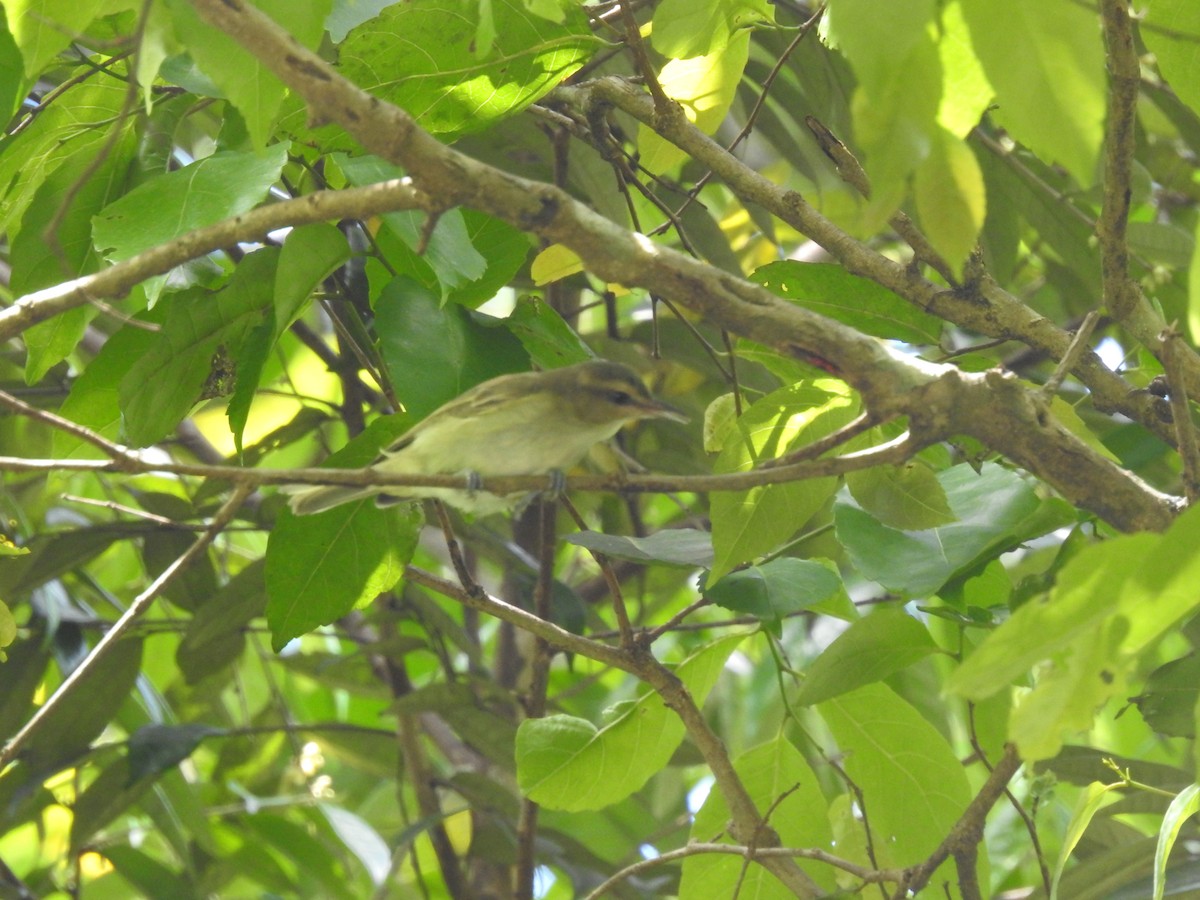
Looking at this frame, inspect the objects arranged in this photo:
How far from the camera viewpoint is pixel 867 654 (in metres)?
2.11

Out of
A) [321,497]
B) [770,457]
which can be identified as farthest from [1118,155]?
[321,497]

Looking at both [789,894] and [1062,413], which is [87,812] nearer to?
[789,894]

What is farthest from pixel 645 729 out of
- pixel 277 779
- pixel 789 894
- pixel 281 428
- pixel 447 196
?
pixel 277 779

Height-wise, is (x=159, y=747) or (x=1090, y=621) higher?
(x=1090, y=621)

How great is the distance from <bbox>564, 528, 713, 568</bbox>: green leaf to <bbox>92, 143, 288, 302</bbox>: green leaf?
819 mm

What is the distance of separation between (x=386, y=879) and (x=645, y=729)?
115 centimetres

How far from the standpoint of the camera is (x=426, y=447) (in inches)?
108

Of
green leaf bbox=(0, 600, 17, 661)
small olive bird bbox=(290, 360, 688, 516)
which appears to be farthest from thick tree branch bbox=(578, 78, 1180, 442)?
green leaf bbox=(0, 600, 17, 661)

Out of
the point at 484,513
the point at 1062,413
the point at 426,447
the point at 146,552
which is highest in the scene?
the point at 1062,413

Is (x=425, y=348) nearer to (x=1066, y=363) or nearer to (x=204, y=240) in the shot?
(x=204, y=240)

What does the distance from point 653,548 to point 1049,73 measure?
52.8 inches

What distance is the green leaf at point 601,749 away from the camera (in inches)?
90.3

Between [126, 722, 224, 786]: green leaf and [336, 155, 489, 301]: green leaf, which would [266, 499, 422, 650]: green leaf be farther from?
[126, 722, 224, 786]: green leaf

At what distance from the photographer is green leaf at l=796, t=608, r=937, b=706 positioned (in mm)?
2109
